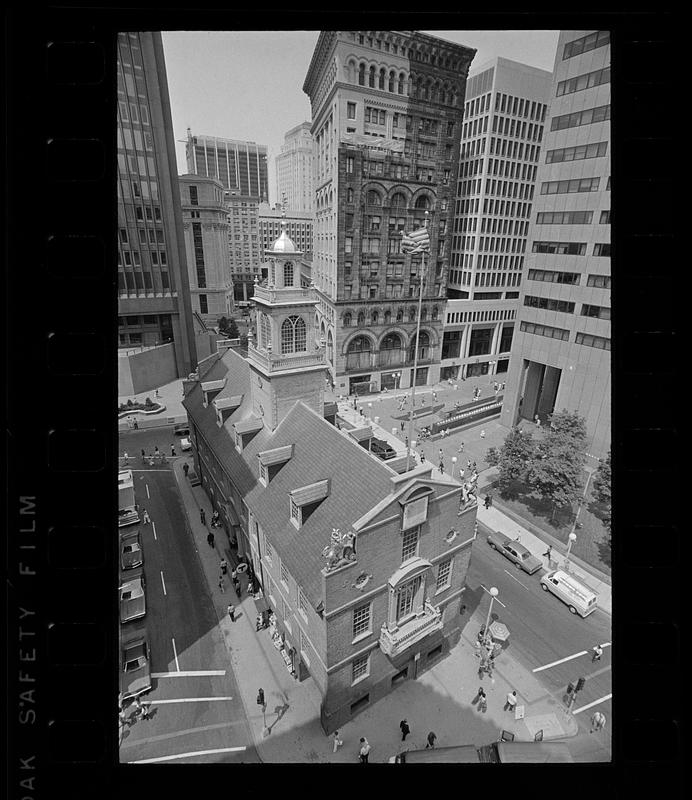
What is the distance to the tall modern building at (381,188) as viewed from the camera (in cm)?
5041

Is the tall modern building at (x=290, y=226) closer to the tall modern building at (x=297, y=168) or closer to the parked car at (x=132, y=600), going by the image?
the tall modern building at (x=297, y=168)

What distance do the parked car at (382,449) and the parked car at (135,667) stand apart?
83.8ft

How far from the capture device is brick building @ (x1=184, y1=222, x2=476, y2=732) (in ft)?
58.3

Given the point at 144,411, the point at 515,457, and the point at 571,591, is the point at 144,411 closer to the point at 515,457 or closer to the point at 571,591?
the point at 515,457

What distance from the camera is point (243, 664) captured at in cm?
2256

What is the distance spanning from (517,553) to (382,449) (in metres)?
17.6

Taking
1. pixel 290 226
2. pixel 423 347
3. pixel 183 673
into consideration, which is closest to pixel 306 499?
pixel 183 673

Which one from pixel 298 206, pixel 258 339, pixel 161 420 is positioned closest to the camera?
pixel 258 339

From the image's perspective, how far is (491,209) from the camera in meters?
63.9

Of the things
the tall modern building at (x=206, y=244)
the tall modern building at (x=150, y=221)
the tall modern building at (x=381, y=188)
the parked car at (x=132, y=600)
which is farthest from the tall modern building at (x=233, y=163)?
the parked car at (x=132, y=600)

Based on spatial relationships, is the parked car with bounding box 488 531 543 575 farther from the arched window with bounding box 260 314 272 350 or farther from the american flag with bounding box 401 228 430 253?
the american flag with bounding box 401 228 430 253
